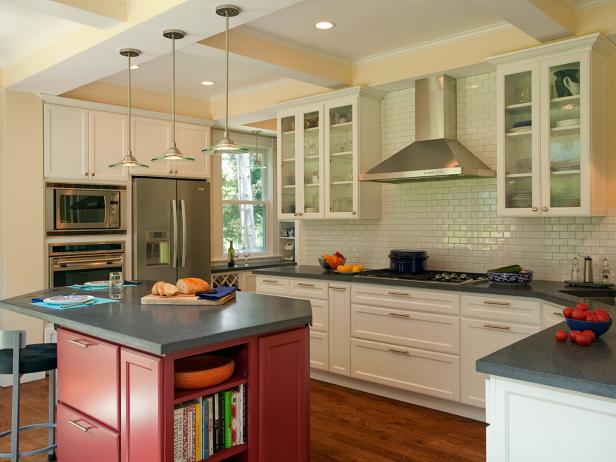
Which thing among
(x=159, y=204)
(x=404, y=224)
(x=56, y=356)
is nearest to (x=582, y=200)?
(x=404, y=224)

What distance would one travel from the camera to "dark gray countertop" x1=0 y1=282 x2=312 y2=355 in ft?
7.23

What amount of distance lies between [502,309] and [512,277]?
0.30m

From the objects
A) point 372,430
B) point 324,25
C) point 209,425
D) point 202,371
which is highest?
point 324,25

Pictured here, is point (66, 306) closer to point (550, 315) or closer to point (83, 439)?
point (83, 439)

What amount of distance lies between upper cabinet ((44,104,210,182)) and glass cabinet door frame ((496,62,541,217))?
3416mm

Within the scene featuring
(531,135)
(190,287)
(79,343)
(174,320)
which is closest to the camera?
(174,320)

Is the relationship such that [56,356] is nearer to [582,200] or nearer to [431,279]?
[431,279]

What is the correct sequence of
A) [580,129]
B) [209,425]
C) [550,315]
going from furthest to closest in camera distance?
[580,129] → [550,315] → [209,425]

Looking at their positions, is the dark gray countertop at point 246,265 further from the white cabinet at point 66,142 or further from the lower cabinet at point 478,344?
the lower cabinet at point 478,344

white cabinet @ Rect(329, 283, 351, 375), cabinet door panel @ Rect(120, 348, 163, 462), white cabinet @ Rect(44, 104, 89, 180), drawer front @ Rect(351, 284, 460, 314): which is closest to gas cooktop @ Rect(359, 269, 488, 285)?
drawer front @ Rect(351, 284, 460, 314)

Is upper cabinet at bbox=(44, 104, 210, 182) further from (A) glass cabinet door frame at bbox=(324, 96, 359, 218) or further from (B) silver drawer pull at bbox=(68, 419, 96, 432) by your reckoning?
(B) silver drawer pull at bbox=(68, 419, 96, 432)

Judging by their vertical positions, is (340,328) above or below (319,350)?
above

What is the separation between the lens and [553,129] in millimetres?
3713

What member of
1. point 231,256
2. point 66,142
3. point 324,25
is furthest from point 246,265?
point 324,25
